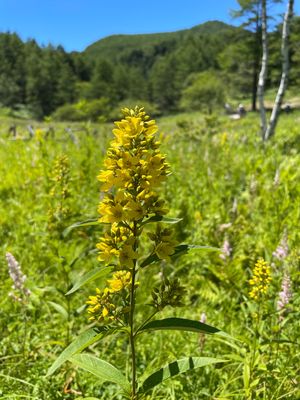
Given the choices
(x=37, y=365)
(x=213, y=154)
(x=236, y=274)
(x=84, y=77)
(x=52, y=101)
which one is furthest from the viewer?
(x=84, y=77)

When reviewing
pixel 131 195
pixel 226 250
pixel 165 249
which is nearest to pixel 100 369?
pixel 165 249

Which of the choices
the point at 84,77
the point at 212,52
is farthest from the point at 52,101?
the point at 212,52

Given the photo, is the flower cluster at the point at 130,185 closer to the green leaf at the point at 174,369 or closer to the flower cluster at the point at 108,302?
the flower cluster at the point at 108,302

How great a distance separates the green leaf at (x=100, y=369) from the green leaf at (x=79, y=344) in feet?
0.39

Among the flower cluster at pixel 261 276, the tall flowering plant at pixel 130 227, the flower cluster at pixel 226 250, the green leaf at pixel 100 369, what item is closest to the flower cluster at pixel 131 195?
the tall flowering plant at pixel 130 227

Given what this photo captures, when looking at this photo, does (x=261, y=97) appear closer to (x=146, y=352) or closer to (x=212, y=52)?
(x=146, y=352)

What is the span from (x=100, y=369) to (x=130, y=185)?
0.56 metres

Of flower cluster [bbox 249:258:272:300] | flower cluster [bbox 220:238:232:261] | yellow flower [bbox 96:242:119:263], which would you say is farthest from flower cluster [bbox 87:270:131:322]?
flower cluster [bbox 220:238:232:261]

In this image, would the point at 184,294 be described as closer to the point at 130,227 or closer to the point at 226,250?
the point at 130,227

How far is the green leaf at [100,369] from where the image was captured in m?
1.16

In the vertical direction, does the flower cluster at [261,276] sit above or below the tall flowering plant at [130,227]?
below

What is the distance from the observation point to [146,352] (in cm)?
213

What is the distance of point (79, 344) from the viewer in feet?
3.49

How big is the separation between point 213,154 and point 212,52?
267ft
